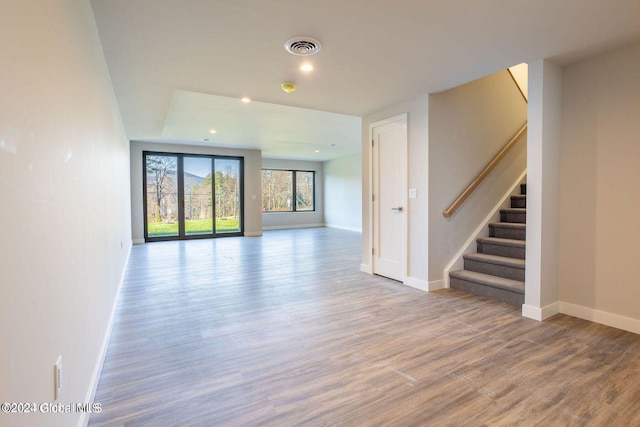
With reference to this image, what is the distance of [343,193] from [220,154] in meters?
4.24

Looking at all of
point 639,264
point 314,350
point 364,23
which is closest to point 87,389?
point 314,350

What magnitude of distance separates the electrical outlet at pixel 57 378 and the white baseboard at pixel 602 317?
12.3 feet

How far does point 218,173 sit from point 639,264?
8430 mm

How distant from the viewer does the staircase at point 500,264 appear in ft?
11.3

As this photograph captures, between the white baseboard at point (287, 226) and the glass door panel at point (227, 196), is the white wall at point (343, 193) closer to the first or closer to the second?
the white baseboard at point (287, 226)

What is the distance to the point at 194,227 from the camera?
28.7ft

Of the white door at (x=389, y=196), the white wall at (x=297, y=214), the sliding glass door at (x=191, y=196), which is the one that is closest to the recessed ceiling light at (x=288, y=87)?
the white door at (x=389, y=196)

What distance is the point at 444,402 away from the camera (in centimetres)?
180

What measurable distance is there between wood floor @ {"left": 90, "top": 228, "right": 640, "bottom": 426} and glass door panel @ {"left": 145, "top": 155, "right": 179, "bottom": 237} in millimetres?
4688

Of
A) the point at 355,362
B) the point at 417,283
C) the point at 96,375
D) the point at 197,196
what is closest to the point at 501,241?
the point at 417,283

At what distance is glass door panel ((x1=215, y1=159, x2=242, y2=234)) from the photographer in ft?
29.6

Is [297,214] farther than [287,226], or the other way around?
[297,214]

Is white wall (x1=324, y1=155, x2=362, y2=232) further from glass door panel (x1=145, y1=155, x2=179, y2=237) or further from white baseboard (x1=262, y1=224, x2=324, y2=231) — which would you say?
glass door panel (x1=145, y1=155, x2=179, y2=237)

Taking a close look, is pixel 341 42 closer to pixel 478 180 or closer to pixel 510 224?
pixel 478 180
